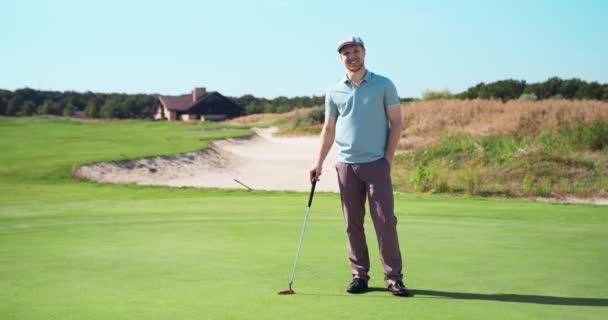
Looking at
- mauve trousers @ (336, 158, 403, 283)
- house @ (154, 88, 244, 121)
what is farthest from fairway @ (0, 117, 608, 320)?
house @ (154, 88, 244, 121)

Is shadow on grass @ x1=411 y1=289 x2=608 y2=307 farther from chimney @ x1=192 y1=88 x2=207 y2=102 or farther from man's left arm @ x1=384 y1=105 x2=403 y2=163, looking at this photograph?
chimney @ x1=192 y1=88 x2=207 y2=102

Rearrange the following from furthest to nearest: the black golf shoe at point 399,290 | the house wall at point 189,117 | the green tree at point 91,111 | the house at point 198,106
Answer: the house wall at point 189,117, the house at point 198,106, the green tree at point 91,111, the black golf shoe at point 399,290

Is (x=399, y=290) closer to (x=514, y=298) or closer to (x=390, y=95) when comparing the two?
(x=514, y=298)

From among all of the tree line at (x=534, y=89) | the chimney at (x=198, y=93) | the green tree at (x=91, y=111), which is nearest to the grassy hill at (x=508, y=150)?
the tree line at (x=534, y=89)

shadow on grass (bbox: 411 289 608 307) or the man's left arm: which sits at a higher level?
the man's left arm

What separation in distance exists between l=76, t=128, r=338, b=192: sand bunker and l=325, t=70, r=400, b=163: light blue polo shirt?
16.1 m

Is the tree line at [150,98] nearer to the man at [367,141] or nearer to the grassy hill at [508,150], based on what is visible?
the grassy hill at [508,150]

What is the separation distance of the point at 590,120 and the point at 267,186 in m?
14.1

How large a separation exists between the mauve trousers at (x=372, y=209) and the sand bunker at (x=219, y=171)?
15.9 metres

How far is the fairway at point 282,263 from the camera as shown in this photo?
168 inches

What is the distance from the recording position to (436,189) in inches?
661

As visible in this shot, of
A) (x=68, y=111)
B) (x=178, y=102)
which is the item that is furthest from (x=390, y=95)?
(x=178, y=102)

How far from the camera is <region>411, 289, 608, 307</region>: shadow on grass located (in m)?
4.37

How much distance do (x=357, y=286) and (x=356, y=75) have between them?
156 centimetres
